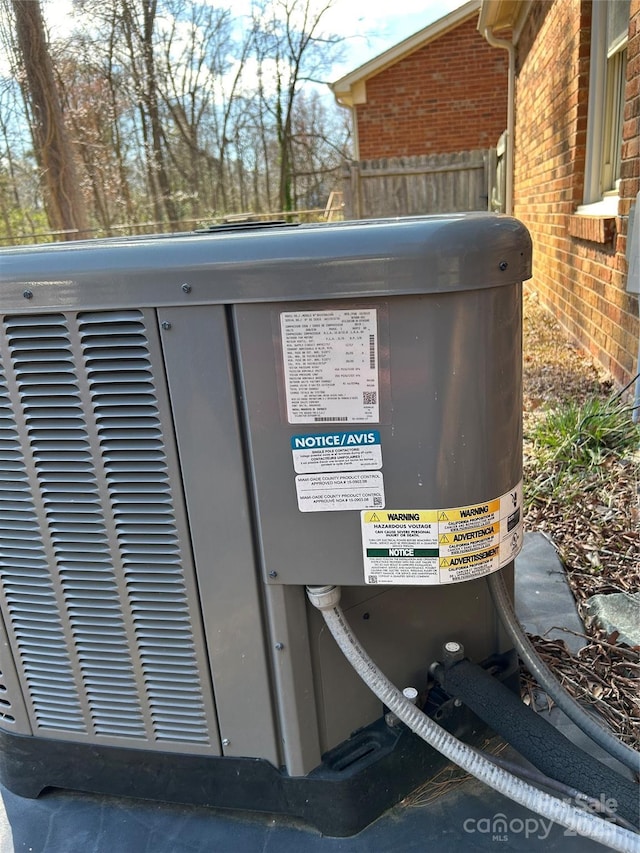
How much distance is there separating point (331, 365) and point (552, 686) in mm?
983

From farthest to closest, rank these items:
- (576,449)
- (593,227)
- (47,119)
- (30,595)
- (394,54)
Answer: (394,54) < (47,119) < (593,227) < (576,449) < (30,595)

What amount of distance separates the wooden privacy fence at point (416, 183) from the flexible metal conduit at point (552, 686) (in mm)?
10627

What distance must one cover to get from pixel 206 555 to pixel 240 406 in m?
0.35

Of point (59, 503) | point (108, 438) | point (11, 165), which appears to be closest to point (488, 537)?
point (108, 438)

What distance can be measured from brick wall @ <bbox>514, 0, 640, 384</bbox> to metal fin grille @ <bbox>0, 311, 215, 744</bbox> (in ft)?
10.3

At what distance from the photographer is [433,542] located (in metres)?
1.34

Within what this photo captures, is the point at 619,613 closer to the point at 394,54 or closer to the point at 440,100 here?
the point at 394,54

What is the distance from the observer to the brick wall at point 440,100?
12906 millimetres

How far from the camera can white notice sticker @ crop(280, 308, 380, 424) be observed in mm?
1244

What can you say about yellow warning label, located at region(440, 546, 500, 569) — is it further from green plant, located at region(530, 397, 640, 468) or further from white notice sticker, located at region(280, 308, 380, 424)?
green plant, located at region(530, 397, 640, 468)

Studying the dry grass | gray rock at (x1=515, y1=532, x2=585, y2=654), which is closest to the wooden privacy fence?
the dry grass

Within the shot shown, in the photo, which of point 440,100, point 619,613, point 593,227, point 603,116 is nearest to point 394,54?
point 440,100

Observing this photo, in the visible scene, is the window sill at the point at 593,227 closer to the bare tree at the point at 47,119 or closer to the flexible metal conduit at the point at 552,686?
the flexible metal conduit at the point at 552,686

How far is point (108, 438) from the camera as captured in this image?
1418 millimetres
